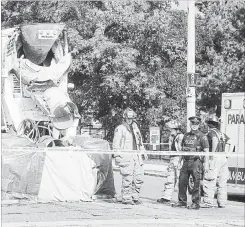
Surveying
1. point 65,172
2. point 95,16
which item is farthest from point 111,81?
point 65,172

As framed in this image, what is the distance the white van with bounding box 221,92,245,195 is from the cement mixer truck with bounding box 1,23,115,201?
2587mm

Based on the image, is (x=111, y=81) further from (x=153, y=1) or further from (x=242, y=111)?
(x=242, y=111)

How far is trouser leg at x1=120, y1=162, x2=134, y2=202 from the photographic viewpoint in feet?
39.6

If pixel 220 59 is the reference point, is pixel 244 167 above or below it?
below

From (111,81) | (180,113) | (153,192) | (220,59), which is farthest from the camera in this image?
(220,59)

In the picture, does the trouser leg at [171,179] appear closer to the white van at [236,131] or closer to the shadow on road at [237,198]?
the white van at [236,131]

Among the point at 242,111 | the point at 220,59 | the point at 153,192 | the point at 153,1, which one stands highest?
the point at 153,1

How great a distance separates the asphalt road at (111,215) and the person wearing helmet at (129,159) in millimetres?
269

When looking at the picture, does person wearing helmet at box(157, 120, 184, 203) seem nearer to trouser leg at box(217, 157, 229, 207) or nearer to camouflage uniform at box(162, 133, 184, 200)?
camouflage uniform at box(162, 133, 184, 200)

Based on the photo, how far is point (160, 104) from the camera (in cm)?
2806

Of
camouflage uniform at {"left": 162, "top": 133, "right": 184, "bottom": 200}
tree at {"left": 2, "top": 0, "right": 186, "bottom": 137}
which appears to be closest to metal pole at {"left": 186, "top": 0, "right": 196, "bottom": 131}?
camouflage uniform at {"left": 162, "top": 133, "right": 184, "bottom": 200}

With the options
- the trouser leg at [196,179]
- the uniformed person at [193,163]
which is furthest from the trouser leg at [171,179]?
the trouser leg at [196,179]

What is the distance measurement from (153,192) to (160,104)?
12238 mm

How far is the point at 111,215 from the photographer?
34.4ft
